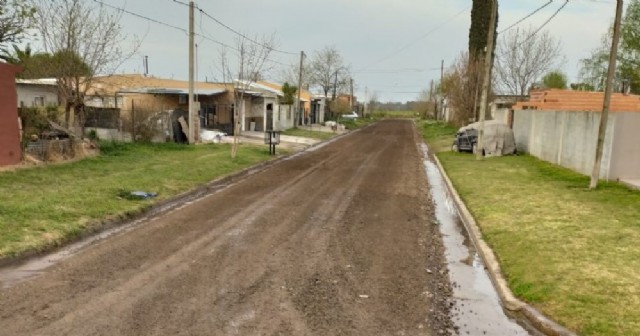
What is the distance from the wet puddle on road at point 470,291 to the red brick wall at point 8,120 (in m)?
11.4

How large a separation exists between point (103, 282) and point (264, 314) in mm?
2203

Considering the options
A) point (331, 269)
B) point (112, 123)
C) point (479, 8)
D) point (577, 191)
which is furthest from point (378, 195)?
point (479, 8)

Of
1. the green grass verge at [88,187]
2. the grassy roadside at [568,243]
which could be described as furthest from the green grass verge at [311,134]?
the grassy roadside at [568,243]

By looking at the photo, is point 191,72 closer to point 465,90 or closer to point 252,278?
point 252,278

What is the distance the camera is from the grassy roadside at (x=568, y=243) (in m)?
5.30

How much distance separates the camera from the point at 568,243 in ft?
25.2

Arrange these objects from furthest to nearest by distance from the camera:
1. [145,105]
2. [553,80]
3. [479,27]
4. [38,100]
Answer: [553,80]
[479,27]
[38,100]
[145,105]

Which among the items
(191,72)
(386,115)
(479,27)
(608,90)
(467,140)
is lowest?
(467,140)

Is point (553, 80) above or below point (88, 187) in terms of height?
above

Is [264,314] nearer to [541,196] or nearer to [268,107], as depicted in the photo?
[541,196]

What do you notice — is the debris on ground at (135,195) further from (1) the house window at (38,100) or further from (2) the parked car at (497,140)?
(1) the house window at (38,100)

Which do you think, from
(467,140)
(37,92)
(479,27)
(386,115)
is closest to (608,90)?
(467,140)

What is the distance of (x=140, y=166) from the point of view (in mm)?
15281

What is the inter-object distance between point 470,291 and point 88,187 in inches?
345
